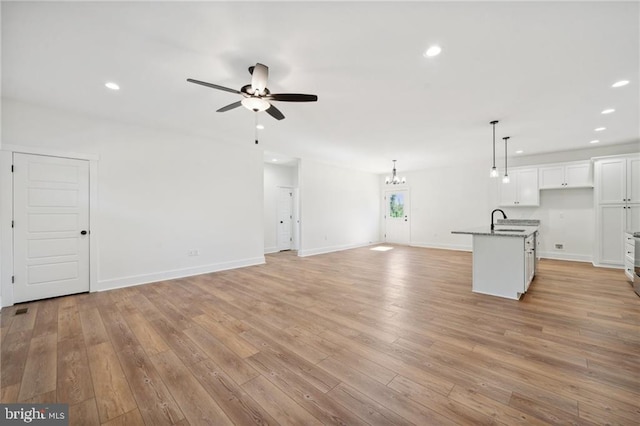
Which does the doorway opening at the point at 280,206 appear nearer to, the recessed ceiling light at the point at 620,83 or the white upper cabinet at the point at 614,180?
the recessed ceiling light at the point at 620,83

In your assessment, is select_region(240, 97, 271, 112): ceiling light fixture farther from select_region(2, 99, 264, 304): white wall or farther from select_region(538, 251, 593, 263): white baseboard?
select_region(538, 251, 593, 263): white baseboard

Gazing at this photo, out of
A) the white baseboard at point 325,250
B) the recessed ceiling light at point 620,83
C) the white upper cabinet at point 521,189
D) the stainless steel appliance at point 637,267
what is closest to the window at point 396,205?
the white baseboard at point 325,250

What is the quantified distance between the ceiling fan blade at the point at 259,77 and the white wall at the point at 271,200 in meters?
5.31

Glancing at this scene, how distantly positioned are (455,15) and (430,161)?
6.17m

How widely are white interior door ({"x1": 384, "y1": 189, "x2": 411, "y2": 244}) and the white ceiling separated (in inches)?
204

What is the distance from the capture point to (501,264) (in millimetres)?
3748

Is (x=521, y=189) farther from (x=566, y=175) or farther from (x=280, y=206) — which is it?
(x=280, y=206)

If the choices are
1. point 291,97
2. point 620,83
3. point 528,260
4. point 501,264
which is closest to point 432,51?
→ point 291,97

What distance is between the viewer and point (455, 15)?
1989mm

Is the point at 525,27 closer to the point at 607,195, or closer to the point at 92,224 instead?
the point at 607,195

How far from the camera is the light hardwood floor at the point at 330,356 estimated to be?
1.62m

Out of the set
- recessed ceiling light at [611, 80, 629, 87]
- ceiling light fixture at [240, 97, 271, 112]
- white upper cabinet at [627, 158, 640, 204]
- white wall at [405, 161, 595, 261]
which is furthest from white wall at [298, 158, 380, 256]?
white upper cabinet at [627, 158, 640, 204]

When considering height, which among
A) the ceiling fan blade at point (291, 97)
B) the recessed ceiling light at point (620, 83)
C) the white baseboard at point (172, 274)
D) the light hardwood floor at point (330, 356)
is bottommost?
the light hardwood floor at point (330, 356)

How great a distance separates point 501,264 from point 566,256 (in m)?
4.54
